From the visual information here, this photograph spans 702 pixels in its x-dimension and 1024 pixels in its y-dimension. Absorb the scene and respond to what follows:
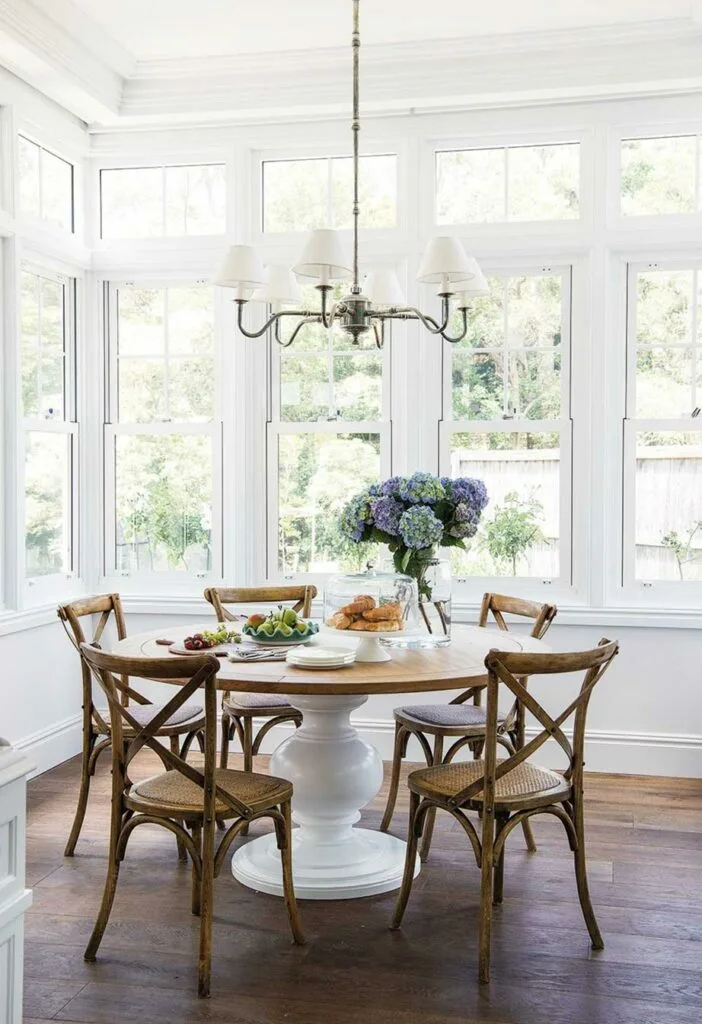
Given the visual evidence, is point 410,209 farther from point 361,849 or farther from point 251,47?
point 361,849

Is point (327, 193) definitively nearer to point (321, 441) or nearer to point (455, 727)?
point (321, 441)

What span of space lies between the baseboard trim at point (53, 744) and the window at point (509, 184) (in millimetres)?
2992

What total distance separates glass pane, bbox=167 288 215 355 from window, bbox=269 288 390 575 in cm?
37

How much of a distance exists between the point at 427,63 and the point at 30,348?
2218 mm

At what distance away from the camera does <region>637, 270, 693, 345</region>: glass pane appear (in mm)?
4754

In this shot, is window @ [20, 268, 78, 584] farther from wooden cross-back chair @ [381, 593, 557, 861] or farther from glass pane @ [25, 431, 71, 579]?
wooden cross-back chair @ [381, 593, 557, 861]

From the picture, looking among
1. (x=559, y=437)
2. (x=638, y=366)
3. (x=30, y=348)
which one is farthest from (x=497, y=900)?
(x=30, y=348)

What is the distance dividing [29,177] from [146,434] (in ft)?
4.31

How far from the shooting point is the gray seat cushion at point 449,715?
363cm

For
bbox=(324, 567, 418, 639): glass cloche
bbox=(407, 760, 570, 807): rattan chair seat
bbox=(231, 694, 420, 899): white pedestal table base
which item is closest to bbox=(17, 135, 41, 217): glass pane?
bbox=(324, 567, 418, 639): glass cloche

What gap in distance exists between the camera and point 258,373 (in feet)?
16.8

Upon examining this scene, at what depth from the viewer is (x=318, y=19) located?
431cm

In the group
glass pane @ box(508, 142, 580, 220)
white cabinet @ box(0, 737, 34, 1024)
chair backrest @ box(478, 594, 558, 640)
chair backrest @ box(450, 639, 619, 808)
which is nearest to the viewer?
white cabinet @ box(0, 737, 34, 1024)

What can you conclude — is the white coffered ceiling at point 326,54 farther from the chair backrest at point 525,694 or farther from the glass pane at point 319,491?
the chair backrest at point 525,694
